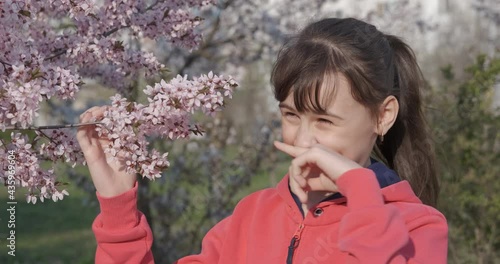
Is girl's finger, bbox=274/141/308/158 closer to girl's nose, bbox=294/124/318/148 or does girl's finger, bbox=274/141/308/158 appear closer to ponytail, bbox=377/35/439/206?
girl's nose, bbox=294/124/318/148

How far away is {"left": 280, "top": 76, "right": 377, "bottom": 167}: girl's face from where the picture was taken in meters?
1.98

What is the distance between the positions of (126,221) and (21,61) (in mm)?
475

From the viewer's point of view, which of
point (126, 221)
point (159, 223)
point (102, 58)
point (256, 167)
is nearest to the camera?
point (126, 221)

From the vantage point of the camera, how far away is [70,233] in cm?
944

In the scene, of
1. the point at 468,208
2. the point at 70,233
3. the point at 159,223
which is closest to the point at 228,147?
the point at 159,223

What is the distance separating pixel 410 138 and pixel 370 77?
1.37ft

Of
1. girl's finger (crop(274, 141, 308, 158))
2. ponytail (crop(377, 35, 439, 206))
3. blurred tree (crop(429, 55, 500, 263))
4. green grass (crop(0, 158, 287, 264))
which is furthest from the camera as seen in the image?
green grass (crop(0, 158, 287, 264))

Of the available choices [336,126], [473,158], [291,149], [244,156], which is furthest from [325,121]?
[244,156]

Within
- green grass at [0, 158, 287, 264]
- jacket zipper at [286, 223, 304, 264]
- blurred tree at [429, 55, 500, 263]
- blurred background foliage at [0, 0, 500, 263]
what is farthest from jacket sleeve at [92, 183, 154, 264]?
green grass at [0, 158, 287, 264]

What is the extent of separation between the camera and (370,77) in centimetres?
209

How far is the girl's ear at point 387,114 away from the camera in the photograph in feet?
7.09

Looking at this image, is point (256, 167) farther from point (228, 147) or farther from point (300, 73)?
point (300, 73)

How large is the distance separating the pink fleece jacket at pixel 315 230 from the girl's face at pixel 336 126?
133mm

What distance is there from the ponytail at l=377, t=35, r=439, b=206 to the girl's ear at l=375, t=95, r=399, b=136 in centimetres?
10
